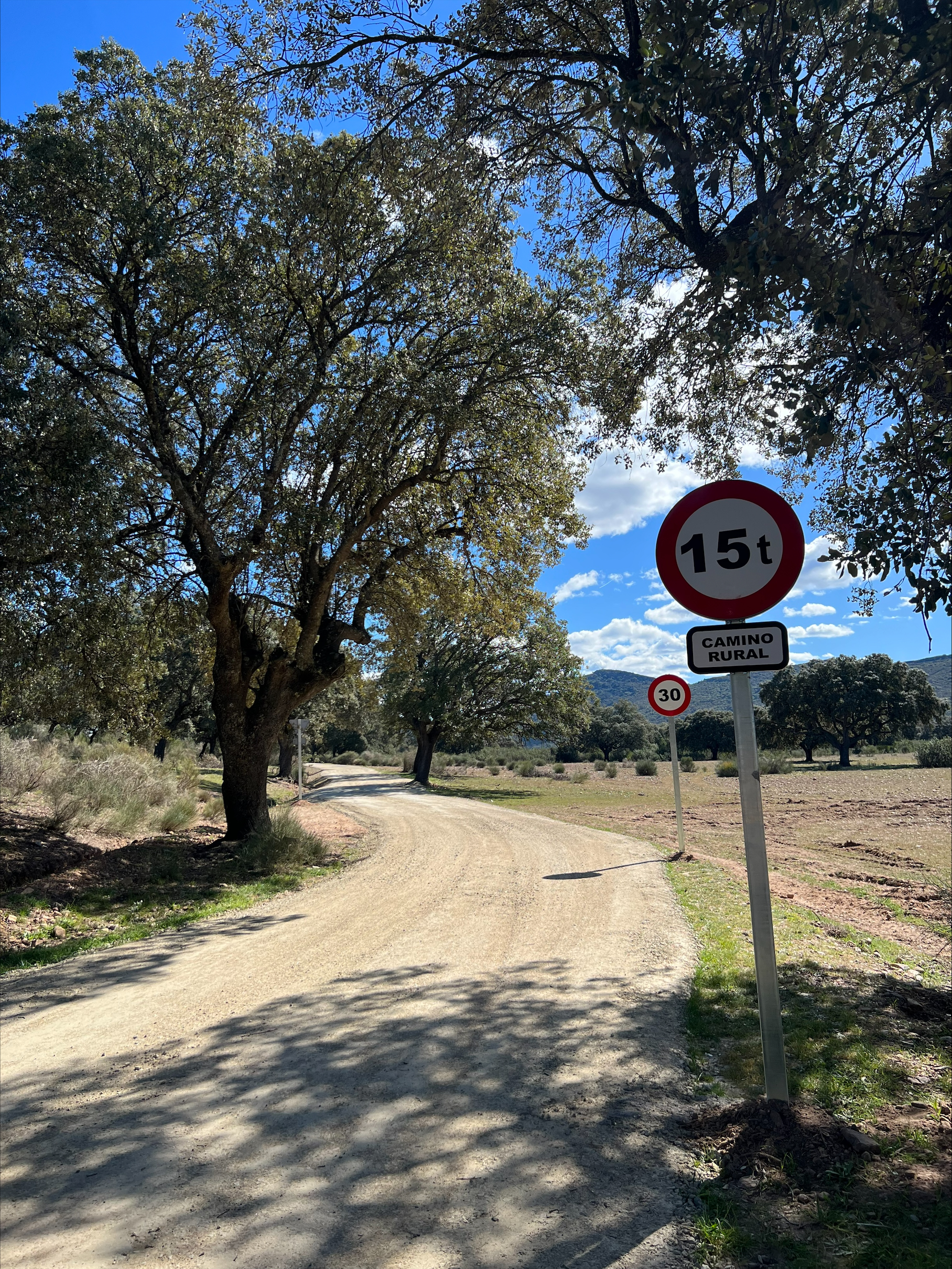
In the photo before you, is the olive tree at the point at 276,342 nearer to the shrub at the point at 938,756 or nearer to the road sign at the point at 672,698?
the road sign at the point at 672,698

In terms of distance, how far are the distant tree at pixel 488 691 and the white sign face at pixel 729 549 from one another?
99.0 ft

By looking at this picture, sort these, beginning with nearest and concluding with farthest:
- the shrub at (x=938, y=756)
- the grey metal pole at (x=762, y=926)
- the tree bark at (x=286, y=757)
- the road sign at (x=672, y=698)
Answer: the grey metal pole at (x=762, y=926)
the road sign at (x=672, y=698)
the shrub at (x=938, y=756)
the tree bark at (x=286, y=757)

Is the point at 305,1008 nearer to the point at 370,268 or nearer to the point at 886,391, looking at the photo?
the point at 886,391

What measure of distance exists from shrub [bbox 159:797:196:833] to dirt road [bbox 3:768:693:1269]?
26.0ft

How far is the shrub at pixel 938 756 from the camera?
124ft

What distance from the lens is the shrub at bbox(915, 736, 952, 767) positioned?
37719 mm

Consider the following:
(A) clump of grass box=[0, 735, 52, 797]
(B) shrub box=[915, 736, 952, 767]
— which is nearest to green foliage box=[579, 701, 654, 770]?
(B) shrub box=[915, 736, 952, 767]

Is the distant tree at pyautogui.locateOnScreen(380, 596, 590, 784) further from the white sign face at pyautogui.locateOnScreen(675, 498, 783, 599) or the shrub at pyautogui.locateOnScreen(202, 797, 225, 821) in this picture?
the white sign face at pyautogui.locateOnScreen(675, 498, 783, 599)

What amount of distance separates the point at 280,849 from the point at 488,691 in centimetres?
2525

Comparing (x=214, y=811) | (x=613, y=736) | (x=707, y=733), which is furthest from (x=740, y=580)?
(x=707, y=733)

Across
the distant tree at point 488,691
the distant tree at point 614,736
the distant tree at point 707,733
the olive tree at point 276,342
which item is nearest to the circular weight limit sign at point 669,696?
the olive tree at point 276,342

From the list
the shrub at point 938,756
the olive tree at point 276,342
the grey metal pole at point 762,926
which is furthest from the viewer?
the shrub at point 938,756

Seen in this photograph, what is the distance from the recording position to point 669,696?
1282 centimetres

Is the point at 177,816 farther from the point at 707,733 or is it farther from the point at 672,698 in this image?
the point at 707,733
